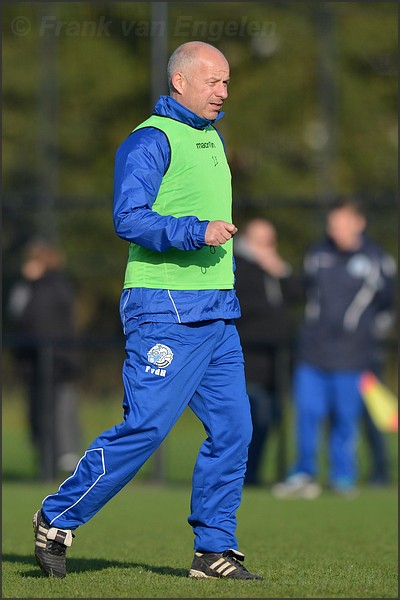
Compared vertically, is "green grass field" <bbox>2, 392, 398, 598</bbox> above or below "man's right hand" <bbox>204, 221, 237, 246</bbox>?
below

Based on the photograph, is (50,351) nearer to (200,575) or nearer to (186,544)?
(186,544)

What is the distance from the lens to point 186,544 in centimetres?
739

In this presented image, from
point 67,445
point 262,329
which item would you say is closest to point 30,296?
point 67,445

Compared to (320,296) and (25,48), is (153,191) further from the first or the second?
(25,48)

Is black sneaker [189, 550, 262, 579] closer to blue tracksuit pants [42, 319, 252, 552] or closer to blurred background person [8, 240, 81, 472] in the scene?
blue tracksuit pants [42, 319, 252, 552]

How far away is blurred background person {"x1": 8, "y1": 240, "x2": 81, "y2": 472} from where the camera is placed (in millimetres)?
12133

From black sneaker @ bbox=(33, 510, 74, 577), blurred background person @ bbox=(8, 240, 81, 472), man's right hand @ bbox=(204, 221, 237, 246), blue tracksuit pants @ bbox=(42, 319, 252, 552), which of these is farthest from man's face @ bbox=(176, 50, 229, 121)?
blurred background person @ bbox=(8, 240, 81, 472)

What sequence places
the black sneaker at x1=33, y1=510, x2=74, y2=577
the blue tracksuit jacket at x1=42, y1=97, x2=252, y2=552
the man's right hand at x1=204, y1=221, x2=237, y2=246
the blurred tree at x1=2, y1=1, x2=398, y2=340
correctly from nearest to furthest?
the man's right hand at x1=204, y1=221, x2=237, y2=246 < the blue tracksuit jacket at x1=42, y1=97, x2=252, y2=552 < the black sneaker at x1=33, y1=510, x2=74, y2=577 < the blurred tree at x1=2, y1=1, x2=398, y2=340

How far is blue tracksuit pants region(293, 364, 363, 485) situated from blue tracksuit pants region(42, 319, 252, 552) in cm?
516

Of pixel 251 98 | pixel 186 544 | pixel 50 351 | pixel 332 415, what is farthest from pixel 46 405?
pixel 251 98

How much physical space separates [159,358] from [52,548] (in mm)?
932

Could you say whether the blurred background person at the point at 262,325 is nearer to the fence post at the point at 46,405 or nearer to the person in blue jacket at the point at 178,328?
the fence post at the point at 46,405

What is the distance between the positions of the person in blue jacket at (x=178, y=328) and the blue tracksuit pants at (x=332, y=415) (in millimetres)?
5155

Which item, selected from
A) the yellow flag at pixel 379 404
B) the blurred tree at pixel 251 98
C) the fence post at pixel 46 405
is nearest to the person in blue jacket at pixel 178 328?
the yellow flag at pixel 379 404
